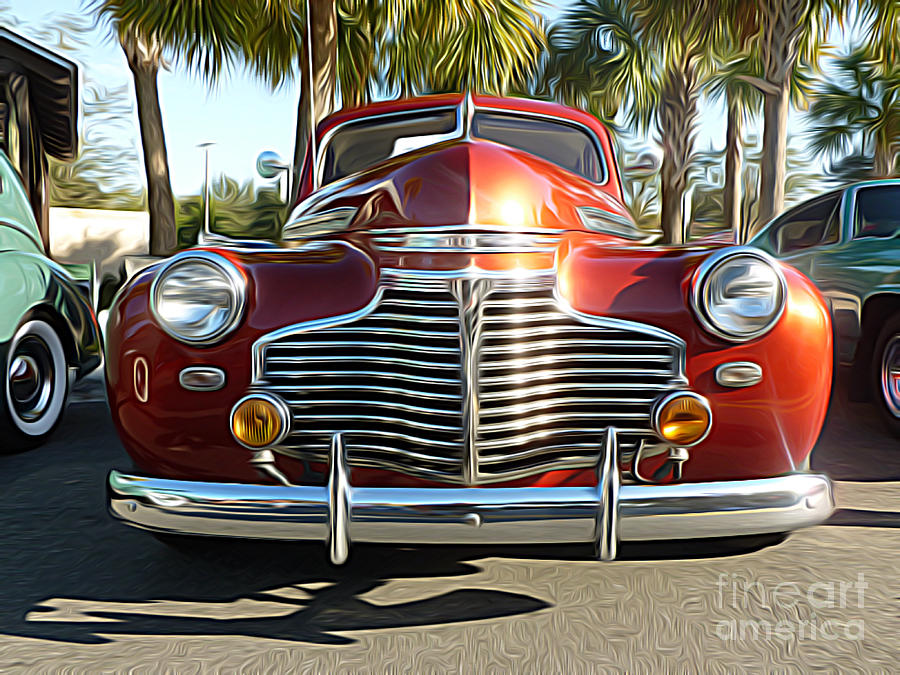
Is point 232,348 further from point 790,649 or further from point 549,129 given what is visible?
point 549,129

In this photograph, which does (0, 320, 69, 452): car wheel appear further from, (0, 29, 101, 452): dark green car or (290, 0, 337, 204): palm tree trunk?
(290, 0, 337, 204): palm tree trunk

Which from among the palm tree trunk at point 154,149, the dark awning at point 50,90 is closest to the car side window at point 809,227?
the dark awning at point 50,90

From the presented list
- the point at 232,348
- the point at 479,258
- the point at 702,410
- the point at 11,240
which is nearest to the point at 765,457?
the point at 702,410

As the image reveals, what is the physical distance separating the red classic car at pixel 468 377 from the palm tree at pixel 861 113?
17993 mm

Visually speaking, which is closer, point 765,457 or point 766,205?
point 765,457

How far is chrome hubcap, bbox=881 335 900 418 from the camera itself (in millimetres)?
4523

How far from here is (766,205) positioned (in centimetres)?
1113

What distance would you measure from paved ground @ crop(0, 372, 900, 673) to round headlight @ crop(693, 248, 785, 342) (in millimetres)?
737

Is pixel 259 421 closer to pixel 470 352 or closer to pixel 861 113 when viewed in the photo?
pixel 470 352

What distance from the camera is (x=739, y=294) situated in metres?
2.39

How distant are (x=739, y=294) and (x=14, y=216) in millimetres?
3843

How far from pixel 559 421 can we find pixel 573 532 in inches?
14.1

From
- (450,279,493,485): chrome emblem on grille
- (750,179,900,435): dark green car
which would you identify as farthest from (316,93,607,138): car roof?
(450,279,493,485): chrome emblem on grille

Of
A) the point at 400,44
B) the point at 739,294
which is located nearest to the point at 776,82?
the point at 400,44
